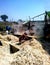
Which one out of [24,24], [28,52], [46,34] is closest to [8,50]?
[28,52]

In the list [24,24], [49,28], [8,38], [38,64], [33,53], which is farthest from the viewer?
[24,24]

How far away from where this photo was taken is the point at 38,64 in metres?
9.56

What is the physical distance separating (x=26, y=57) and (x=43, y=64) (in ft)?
4.17

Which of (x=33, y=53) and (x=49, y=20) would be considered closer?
(x=33, y=53)

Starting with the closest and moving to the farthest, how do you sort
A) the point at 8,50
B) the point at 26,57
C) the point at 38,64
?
the point at 38,64 → the point at 26,57 → the point at 8,50

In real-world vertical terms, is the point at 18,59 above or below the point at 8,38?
above

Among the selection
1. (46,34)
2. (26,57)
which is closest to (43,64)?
(26,57)

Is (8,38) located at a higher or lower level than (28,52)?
lower

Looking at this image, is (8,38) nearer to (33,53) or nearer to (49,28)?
(49,28)

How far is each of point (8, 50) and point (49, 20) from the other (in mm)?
6633

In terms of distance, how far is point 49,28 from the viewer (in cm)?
1766

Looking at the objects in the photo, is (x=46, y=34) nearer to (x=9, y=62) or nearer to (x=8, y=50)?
(x=8, y=50)

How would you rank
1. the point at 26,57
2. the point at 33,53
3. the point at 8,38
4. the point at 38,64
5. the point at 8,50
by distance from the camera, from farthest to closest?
the point at 8,38 → the point at 8,50 → the point at 33,53 → the point at 26,57 → the point at 38,64

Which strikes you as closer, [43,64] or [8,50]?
[43,64]
